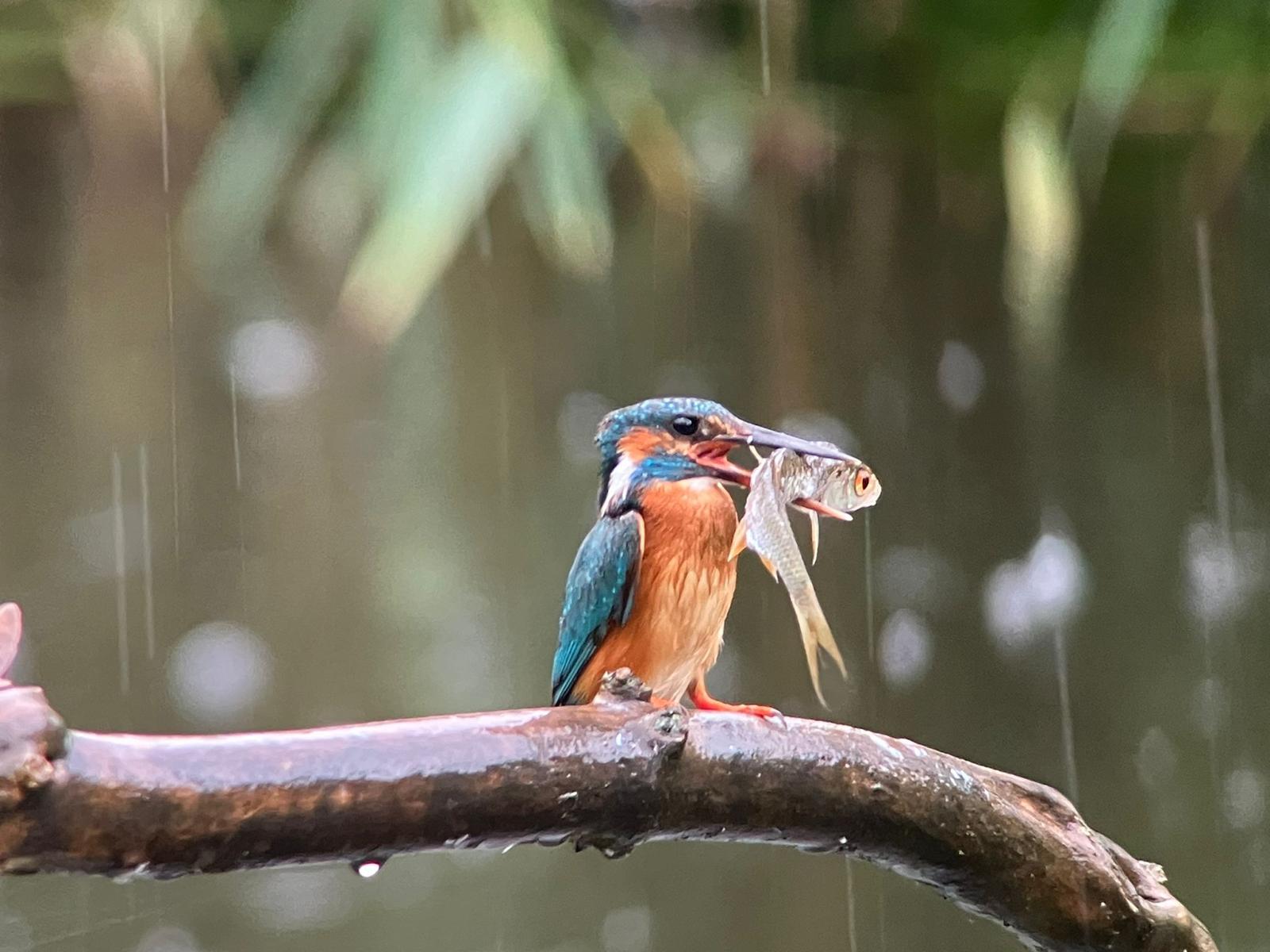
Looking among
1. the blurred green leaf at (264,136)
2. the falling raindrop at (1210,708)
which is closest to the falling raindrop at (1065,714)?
the falling raindrop at (1210,708)

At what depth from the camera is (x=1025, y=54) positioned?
1.66 meters

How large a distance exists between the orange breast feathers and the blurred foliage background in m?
0.86

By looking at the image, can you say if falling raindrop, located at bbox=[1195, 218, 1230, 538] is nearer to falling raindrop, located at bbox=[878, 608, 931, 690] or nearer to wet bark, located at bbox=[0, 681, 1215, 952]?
falling raindrop, located at bbox=[878, 608, 931, 690]

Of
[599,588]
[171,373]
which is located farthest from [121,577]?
[599,588]

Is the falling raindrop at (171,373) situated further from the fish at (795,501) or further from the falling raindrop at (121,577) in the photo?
the fish at (795,501)

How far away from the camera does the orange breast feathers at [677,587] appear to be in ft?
3.07

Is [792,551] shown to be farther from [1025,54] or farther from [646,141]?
[1025,54]

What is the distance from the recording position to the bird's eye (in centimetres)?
96

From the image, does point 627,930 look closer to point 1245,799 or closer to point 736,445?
point 1245,799

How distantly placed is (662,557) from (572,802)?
0.29 meters

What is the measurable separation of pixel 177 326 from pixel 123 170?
25cm

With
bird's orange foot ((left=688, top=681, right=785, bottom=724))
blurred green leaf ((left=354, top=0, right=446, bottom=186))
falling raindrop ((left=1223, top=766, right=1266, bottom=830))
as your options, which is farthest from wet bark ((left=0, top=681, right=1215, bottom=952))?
falling raindrop ((left=1223, top=766, right=1266, bottom=830))

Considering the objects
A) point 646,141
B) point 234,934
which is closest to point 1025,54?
point 646,141

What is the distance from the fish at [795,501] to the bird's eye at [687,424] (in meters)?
0.11
